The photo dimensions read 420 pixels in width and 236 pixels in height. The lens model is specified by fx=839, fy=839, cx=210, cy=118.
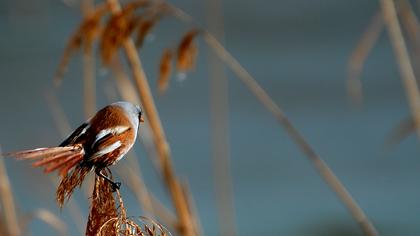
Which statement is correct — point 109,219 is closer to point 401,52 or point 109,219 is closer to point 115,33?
point 115,33

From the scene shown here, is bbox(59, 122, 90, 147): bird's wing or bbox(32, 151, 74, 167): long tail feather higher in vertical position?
bbox(59, 122, 90, 147): bird's wing

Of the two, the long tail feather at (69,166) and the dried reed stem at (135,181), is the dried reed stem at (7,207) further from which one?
the long tail feather at (69,166)

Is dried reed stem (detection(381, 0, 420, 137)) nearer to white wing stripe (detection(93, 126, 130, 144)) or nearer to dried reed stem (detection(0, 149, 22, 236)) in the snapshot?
white wing stripe (detection(93, 126, 130, 144))

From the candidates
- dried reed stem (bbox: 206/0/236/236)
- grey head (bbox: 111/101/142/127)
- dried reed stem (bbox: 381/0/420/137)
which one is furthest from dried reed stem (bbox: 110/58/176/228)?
grey head (bbox: 111/101/142/127)

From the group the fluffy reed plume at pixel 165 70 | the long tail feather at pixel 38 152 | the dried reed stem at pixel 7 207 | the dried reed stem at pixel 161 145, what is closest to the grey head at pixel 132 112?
the long tail feather at pixel 38 152

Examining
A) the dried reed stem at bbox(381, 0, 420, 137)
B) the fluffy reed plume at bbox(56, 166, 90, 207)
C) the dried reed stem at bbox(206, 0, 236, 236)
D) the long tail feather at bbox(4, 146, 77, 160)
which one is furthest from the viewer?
the dried reed stem at bbox(206, 0, 236, 236)

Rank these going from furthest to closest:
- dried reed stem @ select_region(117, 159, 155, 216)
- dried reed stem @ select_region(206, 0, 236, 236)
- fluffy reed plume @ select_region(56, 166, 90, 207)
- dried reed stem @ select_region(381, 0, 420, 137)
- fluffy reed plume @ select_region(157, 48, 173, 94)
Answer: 1. dried reed stem @ select_region(206, 0, 236, 236)
2. dried reed stem @ select_region(117, 159, 155, 216)
3. dried reed stem @ select_region(381, 0, 420, 137)
4. fluffy reed plume @ select_region(157, 48, 173, 94)
5. fluffy reed plume @ select_region(56, 166, 90, 207)

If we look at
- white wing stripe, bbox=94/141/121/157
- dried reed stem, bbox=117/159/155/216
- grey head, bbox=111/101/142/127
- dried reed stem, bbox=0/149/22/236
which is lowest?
white wing stripe, bbox=94/141/121/157

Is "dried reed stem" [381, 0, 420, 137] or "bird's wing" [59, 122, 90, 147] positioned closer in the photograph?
"bird's wing" [59, 122, 90, 147]
